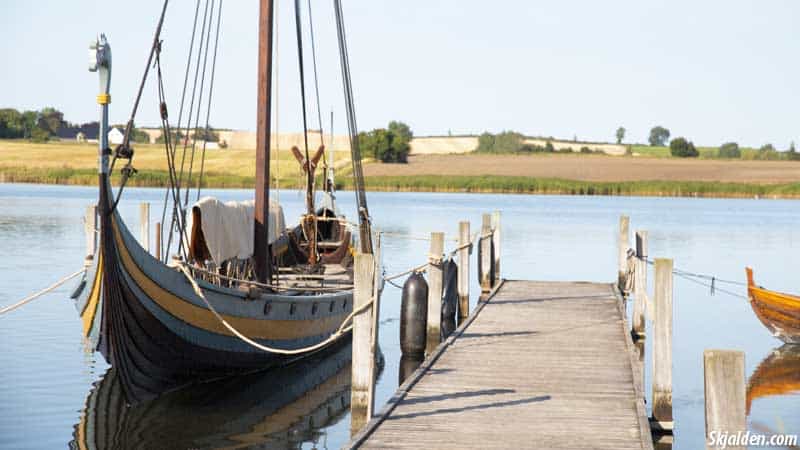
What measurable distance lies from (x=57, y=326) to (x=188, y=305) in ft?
25.3

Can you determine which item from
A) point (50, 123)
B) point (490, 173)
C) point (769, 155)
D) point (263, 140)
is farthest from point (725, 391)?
point (50, 123)

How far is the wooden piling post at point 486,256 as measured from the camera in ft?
74.7

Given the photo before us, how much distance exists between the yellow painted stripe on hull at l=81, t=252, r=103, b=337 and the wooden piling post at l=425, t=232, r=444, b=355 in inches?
196

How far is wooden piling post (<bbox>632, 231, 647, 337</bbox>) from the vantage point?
16.4 metres

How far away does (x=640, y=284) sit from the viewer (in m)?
16.4

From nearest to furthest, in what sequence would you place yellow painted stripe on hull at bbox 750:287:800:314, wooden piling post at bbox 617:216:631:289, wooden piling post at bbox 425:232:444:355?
wooden piling post at bbox 425:232:444:355, yellow painted stripe on hull at bbox 750:287:800:314, wooden piling post at bbox 617:216:631:289

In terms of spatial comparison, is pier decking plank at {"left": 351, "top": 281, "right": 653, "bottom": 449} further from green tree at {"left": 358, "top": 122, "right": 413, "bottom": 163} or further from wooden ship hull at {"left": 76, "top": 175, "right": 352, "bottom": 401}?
green tree at {"left": 358, "top": 122, "right": 413, "bottom": 163}

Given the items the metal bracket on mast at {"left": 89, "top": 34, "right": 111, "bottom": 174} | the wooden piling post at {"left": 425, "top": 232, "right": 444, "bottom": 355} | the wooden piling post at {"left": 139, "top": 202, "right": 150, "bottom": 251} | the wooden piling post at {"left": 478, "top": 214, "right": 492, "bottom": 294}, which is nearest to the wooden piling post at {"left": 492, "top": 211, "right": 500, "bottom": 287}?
the wooden piling post at {"left": 478, "top": 214, "right": 492, "bottom": 294}

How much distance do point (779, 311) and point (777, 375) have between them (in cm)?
205

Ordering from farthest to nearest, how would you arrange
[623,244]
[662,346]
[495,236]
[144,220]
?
[495,236], [623,244], [144,220], [662,346]

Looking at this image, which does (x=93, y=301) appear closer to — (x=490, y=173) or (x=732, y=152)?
(x=490, y=173)

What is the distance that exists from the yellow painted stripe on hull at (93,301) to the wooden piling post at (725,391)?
741 cm

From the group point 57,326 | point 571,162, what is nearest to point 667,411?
point 57,326

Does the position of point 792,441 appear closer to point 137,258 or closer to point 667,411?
point 667,411
